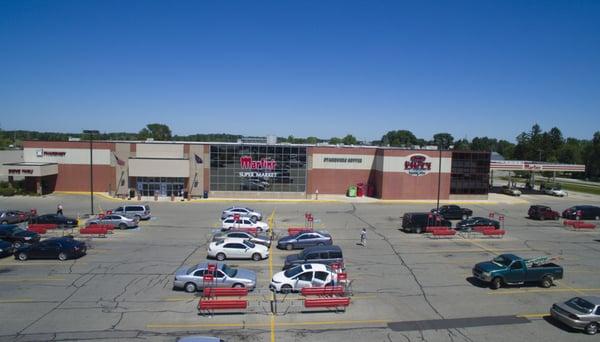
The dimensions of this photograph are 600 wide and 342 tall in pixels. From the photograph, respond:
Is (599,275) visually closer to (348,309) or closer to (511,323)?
(511,323)

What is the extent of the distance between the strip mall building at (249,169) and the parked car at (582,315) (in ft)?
102

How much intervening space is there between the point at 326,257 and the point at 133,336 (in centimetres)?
1025

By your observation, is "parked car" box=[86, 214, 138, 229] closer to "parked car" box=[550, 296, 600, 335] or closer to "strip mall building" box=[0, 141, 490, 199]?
"strip mall building" box=[0, 141, 490, 199]

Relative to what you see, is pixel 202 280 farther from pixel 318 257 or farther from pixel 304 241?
pixel 304 241

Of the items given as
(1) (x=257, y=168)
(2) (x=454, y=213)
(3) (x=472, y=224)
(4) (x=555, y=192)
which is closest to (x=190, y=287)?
(3) (x=472, y=224)

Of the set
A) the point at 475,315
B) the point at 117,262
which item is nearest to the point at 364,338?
the point at 475,315

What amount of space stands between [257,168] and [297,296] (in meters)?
32.0

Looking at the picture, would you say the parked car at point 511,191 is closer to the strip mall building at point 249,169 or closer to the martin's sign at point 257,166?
the strip mall building at point 249,169

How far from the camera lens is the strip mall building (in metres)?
46.8

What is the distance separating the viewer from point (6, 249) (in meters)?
22.4

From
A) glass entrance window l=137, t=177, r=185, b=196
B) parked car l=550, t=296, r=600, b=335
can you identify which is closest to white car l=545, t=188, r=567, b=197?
parked car l=550, t=296, r=600, b=335

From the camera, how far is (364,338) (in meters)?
13.3

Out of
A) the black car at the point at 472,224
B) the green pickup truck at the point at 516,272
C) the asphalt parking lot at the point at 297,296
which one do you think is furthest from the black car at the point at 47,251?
the black car at the point at 472,224

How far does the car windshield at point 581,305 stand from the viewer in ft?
46.9
